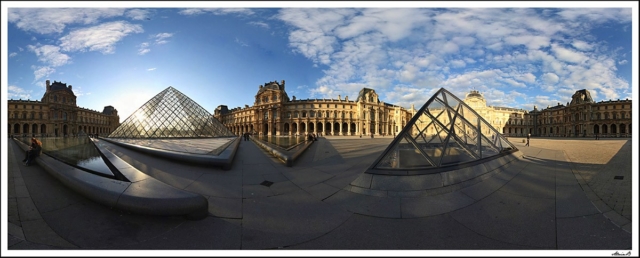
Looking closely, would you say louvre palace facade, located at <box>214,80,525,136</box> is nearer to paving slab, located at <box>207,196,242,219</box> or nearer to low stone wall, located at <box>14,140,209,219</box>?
paving slab, located at <box>207,196,242,219</box>

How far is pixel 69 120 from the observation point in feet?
230

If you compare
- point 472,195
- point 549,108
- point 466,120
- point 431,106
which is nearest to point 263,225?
point 472,195

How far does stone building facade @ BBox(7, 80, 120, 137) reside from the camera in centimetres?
5762

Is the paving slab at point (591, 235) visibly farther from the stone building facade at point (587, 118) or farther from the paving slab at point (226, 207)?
the stone building facade at point (587, 118)

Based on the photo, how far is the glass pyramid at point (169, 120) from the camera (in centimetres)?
3238

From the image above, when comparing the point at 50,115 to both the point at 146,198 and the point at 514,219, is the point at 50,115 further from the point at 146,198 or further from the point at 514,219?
the point at 514,219

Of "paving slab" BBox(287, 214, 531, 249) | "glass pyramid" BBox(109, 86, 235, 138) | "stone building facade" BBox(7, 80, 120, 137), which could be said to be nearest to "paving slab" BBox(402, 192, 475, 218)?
"paving slab" BBox(287, 214, 531, 249)

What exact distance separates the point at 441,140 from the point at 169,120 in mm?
36718

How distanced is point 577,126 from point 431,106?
95960 millimetres

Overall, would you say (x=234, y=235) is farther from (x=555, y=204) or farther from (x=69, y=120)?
(x=69, y=120)

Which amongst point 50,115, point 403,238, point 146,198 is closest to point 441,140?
point 403,238

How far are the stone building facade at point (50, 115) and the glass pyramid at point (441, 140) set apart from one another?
83501 millimetres

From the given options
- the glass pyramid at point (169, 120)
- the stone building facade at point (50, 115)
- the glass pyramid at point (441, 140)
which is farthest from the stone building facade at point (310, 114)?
the glass pyramid at point (441, 140)

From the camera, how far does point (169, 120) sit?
111 feet
